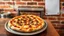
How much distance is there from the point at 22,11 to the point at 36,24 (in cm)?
91

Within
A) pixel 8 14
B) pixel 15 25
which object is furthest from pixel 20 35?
pixel 8 14

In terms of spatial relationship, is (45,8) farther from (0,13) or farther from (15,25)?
(15,25)

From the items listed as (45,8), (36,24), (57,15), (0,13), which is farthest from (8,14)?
(36,24)

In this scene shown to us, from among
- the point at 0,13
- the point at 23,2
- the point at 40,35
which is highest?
the point at 23,2

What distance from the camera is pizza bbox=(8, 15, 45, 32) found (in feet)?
4.38

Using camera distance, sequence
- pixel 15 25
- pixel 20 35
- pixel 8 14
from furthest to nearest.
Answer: pixel 8 14
pixel 15 25
pixel 20 35

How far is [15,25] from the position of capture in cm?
141

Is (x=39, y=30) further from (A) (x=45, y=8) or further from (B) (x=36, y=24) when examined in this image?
(A) (x=45, y=8)

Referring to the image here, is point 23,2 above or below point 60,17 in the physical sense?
above

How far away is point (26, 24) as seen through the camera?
145 cm

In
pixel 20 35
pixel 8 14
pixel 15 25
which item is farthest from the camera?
pixel 8 14

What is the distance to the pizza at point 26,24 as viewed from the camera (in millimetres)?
1336

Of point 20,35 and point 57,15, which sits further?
point 57,15

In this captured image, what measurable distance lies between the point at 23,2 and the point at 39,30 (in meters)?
1.02
